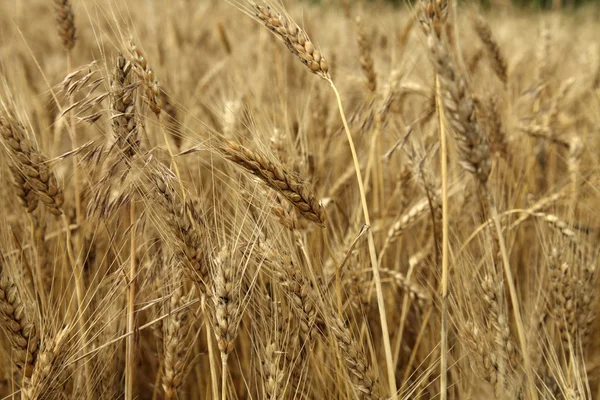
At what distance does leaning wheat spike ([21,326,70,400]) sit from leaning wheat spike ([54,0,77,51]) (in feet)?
3.07

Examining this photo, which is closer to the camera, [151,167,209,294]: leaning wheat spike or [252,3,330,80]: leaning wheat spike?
[151,167,209,294]: leaning wheat spike

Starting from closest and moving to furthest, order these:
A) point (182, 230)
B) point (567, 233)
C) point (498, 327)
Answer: point (182, 230) → point (498, 327) → point (567, 233)

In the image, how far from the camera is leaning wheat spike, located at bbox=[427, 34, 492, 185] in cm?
79

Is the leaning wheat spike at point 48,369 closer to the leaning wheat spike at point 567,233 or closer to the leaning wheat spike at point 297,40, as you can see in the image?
the leaning wheat spike at point 297,40

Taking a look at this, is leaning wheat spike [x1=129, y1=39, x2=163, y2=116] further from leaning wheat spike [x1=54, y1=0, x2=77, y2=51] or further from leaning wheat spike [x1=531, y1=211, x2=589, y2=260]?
leaning wheat spike [x1=531, y1=211, x2=589, y2=260]

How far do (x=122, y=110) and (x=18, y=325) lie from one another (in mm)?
445

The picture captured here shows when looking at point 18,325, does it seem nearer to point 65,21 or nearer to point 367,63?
point 65,21

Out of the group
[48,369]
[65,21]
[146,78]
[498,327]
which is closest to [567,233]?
[498,327]

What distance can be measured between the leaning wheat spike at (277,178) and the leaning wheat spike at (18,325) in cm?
48

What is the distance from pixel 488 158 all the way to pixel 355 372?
1.48 ft

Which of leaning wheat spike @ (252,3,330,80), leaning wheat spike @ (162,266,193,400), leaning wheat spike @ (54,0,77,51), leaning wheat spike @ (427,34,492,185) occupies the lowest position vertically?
leaning wheat spike @ (162,266,193,400)

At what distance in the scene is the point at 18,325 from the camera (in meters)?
0.96

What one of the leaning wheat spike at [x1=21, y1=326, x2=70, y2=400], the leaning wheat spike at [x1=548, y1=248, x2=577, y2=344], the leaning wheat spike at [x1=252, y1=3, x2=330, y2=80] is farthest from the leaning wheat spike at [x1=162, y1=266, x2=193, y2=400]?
the leaning wheat spike at [x1=548, y1=248, x2=577, y2=344]

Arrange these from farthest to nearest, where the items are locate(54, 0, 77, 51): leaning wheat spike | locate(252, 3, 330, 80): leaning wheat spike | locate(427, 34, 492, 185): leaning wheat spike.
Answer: locate(54, 0, 77, 51): leaning wheat spike, locate(252, 3, 330, 80): leaning wheat spike, locate(427, 34, 492, 185): leaning wheat spike
